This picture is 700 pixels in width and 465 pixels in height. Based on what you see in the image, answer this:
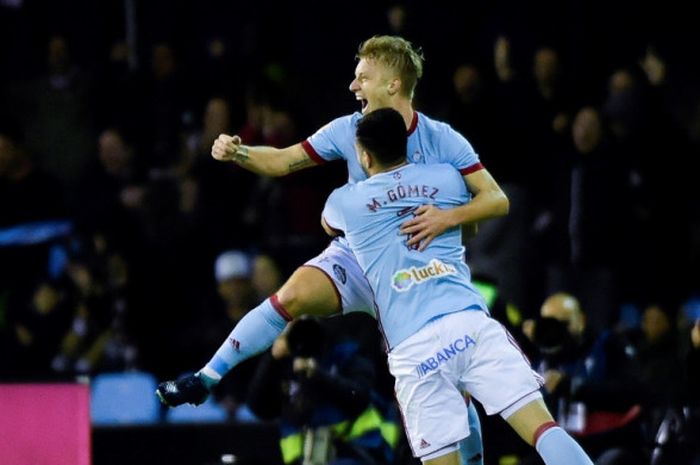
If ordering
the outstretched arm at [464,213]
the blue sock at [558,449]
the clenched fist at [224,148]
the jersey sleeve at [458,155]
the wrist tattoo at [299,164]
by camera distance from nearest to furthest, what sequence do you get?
the blue sock at [558,449]
the outstretched arm at [464,213]
the clenched fist at [224,148]
the jersey sleeve at [458,155]
the wrist tattoo at [299,164]

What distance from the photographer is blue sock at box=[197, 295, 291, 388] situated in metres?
7.79

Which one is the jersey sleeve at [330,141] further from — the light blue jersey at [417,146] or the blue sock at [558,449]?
the blue sock at [558,449]

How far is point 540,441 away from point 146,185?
19.2 ft

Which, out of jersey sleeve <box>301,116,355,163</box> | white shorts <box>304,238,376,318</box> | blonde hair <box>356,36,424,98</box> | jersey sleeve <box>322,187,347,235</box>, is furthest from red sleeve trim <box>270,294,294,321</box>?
blonde hair <box>356,36,424,98</box>

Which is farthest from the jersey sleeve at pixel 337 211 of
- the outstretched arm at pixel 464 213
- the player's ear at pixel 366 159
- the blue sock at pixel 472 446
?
the blue sock at pixel 472 446

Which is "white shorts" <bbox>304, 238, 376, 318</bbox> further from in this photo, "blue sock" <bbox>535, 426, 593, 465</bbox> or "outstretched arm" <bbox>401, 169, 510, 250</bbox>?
"blue sock" <bbox>535, 426, 593, 465</bbox>

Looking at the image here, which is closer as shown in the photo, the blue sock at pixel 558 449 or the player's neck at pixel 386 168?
the blue sock at pixel 558 449

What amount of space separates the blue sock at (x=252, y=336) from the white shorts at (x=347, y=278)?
231 mm

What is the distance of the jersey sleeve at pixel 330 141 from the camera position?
7828 millimetres

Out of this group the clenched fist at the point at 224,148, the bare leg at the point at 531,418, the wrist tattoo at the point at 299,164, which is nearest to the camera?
the bare leg at the point at 531,418

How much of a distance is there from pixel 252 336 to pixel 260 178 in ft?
15.6

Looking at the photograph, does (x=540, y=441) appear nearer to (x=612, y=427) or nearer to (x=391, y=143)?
(x=391, y=143)

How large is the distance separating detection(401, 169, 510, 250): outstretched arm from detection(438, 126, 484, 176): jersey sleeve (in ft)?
0.09

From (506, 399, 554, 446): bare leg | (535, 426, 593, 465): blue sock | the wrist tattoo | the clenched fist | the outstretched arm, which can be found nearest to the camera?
(535, 426, 593, 465): blue sock
